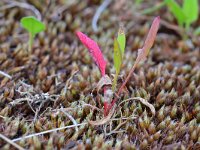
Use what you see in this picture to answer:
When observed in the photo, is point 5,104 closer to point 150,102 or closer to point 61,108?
point 61,108

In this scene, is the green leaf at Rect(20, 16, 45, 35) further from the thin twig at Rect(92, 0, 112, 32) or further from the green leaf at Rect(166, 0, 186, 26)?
the green leaf at Rect(166, 0, 186, 26)

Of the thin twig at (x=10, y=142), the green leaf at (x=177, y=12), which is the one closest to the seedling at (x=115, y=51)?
the thin twig at (x=10, y=142)

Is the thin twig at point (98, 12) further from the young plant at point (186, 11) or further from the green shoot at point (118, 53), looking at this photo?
the green shoot at point (118, 53)

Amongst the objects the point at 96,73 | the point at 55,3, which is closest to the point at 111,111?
the point at 96,73

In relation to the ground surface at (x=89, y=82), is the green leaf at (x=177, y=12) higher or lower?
higher

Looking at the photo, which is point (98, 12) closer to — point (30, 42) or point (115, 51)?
point (30, 42)

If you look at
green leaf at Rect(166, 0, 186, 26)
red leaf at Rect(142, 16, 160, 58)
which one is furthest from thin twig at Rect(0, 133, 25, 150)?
green leaf at Rect(166, 0, 186, 26)

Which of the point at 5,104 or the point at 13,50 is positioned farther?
the point at 13,50

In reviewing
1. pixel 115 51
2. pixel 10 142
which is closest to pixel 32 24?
pixel 115 51

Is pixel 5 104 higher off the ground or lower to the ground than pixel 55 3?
lower
